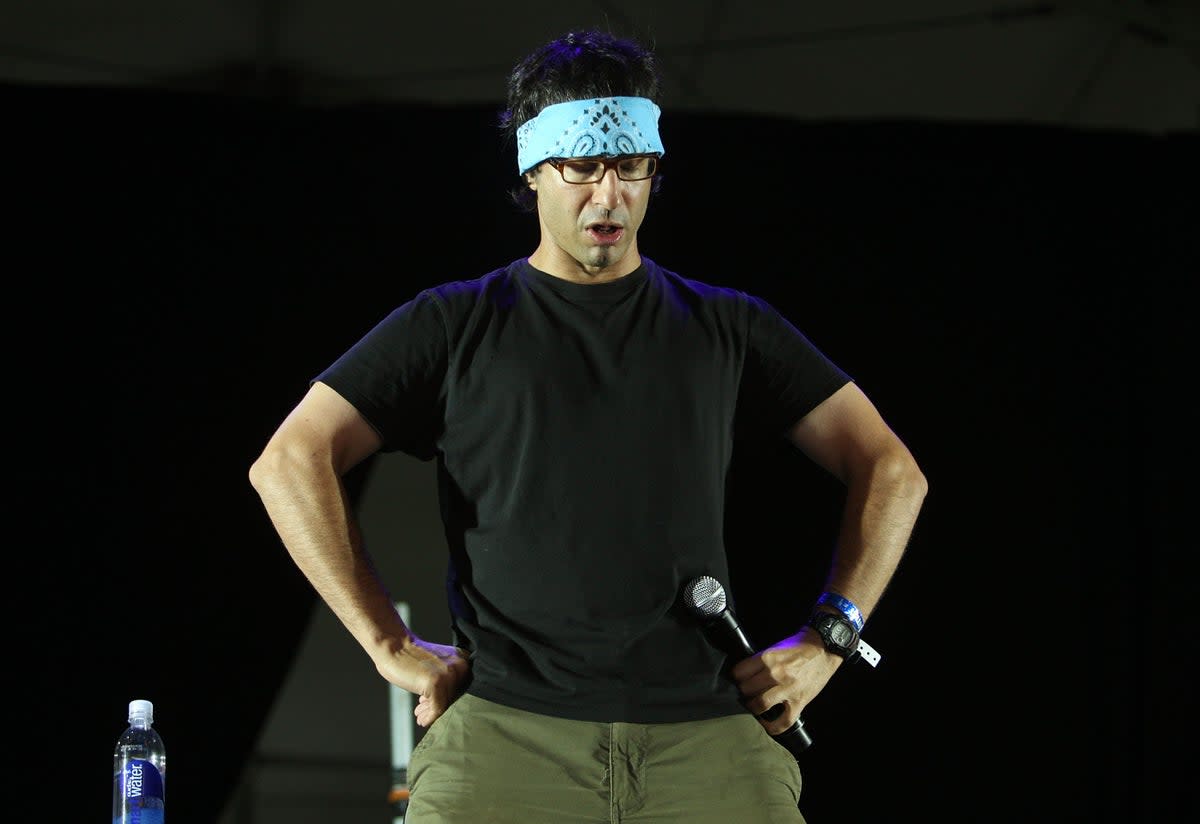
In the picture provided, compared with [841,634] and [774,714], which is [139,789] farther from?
[841,634]

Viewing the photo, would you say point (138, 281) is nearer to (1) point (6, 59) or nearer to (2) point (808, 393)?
(1) point (6, 59)

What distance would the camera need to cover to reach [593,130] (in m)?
1.81

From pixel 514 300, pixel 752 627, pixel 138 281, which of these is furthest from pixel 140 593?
pixel 514 300

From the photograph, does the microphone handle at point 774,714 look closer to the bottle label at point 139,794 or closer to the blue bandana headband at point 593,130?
the blue bandana headband at point 593,130

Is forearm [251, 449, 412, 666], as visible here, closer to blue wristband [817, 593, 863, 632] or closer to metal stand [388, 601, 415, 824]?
blue wristband [817, 593, 863, 632]

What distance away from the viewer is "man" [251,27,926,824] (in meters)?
1.61

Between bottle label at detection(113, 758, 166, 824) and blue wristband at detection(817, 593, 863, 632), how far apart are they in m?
1.09

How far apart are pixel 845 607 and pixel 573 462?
46 centimetres

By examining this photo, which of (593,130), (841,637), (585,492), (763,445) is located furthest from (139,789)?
(763,445)

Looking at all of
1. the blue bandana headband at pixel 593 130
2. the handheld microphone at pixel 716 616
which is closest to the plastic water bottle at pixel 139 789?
the handheld microphone at pixel 716 616

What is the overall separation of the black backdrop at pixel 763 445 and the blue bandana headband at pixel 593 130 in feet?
4.40

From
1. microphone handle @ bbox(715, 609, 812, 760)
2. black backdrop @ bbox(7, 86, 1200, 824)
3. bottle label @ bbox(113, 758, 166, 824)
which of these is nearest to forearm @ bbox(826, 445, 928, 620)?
microphone handle @ bbox(715, 609, 812, 760)

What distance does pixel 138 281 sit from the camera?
3.07 m

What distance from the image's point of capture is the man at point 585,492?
161cm
